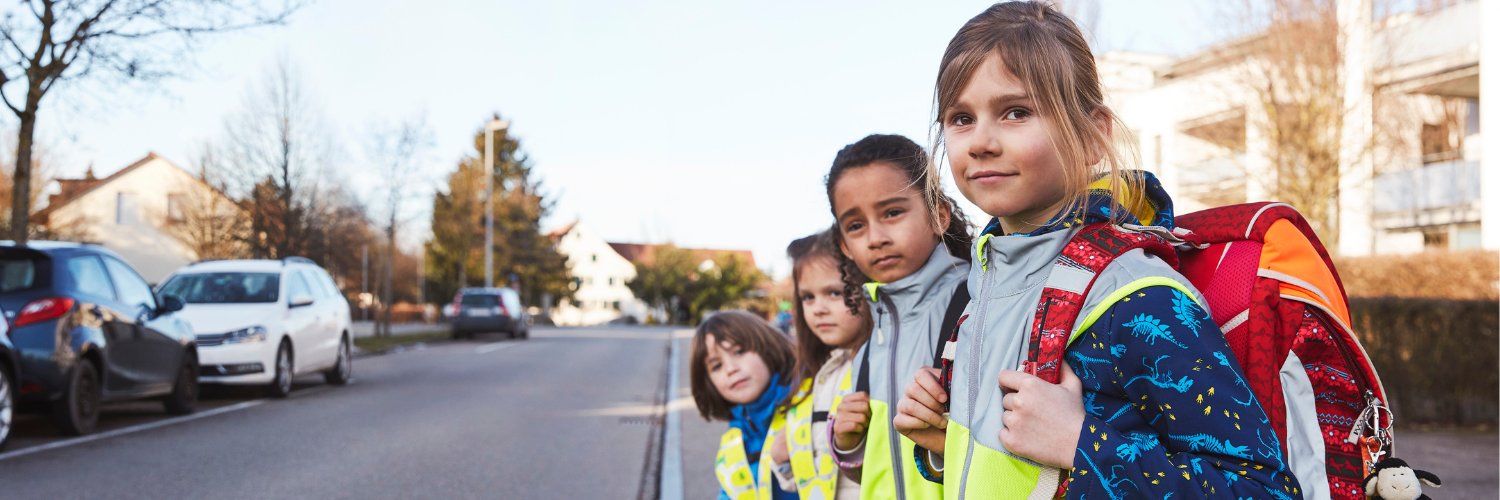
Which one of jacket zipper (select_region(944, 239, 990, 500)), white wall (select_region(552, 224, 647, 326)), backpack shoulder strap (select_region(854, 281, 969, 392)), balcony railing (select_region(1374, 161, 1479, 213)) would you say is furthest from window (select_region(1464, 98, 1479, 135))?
white wall (select_region(552, 224, 647, 326))

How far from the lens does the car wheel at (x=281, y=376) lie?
12.5m

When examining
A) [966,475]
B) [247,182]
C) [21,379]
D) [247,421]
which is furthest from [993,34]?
[247,182]

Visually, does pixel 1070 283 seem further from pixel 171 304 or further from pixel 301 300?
pixel 301 300

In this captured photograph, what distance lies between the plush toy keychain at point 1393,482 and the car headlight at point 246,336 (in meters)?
12.2

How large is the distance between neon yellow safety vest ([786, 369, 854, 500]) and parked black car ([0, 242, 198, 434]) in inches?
257

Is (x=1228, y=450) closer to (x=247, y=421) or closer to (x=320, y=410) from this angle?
(x=247, y=421)

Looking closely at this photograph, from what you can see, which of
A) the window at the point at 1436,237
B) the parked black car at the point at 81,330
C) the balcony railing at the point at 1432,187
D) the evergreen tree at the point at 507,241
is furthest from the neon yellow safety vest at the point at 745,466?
the evergreen tree at the point at 507,241

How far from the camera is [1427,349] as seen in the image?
1015 centimetres

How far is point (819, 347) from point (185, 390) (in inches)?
351

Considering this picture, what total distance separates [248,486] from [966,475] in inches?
242

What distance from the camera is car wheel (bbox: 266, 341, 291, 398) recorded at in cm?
1255

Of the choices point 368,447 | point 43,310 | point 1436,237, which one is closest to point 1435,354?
point 368,447

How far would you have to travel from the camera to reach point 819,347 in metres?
3.56

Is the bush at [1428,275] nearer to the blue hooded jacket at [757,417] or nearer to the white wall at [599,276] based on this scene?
the blue hooded jacket at [757,417]
